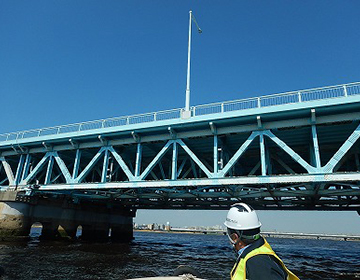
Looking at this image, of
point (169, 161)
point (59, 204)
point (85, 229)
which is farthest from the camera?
point (85, 229)

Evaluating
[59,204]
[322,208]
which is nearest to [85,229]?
[59,204]

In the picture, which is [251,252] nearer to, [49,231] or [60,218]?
[49,231]

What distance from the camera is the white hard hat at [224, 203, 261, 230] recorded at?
2984mm

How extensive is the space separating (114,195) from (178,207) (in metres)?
11.8

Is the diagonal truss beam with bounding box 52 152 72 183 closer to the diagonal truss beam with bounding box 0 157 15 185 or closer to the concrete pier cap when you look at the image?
the concrete pier cap

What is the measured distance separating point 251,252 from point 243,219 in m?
0.48

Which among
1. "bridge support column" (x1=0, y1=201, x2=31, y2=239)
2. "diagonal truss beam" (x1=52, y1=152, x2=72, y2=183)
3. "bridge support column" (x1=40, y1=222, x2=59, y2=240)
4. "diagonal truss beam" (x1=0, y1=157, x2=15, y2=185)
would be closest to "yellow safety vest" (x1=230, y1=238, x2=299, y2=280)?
"diagonal truss beam" (x1=52, y1=152, x2=72, y2=183)

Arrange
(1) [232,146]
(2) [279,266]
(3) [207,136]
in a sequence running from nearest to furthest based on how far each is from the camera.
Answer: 1. (2) [279,266]
2. (3) [207,136]
3. (1) [232,146]

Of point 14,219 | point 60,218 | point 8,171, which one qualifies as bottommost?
point 14,219

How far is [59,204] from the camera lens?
103 ft

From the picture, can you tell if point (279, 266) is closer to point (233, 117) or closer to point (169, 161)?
point (233, 117)

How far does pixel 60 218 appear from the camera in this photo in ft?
102

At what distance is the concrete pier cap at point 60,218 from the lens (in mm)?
26719

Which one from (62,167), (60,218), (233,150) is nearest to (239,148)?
(233,150)
